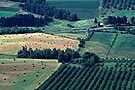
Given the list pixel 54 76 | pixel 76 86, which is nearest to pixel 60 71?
pixel 54 76

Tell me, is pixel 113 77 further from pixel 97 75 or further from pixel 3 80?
pixel 3 80

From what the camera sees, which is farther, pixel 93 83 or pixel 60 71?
pixel 60 71

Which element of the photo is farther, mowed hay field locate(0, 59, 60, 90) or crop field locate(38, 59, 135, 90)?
mowed hay field locate(0, 59, 60, 90)

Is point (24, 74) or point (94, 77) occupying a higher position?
point (94, 77)

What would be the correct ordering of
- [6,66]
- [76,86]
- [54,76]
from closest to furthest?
[76,86]
[54,76]
[6,66]

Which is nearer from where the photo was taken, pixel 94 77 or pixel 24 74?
pixel 94 77
